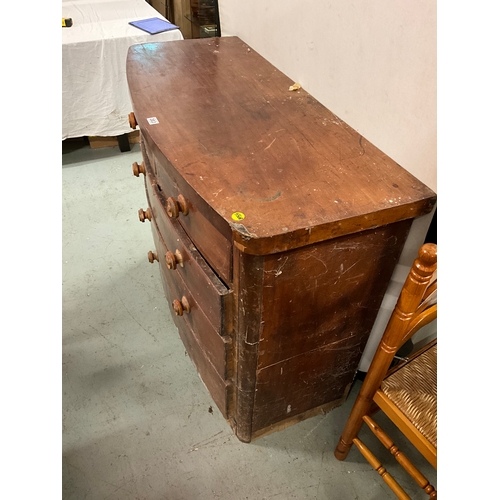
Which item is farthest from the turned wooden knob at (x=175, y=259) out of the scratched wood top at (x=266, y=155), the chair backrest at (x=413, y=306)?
the chair backrest at (x=413, y=306)

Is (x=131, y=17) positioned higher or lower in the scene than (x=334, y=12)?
lower

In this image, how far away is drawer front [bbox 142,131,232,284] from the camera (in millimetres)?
807

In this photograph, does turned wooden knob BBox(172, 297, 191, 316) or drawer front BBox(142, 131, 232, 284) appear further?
turned wooden knob BBox(172, 297, 191, 316)

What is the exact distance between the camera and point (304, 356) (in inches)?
40.9

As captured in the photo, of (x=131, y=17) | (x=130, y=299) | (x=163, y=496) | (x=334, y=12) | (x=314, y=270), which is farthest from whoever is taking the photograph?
(x=131, y=17)

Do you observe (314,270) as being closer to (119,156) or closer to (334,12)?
(334,12)

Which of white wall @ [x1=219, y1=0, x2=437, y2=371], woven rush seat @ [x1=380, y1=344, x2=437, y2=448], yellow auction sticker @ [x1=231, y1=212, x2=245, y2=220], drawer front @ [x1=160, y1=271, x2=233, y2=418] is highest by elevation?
white wall @ [x1=219, y1=0, x2=437, y2=371]

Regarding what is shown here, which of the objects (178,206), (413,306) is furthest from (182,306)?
(413,306)

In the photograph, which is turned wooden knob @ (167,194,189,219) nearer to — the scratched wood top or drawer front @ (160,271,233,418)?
the scratched wood top

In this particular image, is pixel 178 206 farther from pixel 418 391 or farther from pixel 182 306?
pixel 418 391

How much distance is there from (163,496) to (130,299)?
0.77 metres

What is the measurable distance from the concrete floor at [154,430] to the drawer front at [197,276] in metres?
0.53

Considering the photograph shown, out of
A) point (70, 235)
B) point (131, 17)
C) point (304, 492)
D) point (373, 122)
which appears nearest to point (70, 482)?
point (304, 492)

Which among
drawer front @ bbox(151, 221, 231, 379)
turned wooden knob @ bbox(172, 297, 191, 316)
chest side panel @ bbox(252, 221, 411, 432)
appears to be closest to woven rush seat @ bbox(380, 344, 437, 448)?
chest side panel @ bbox(252, 221, 411, 432)
